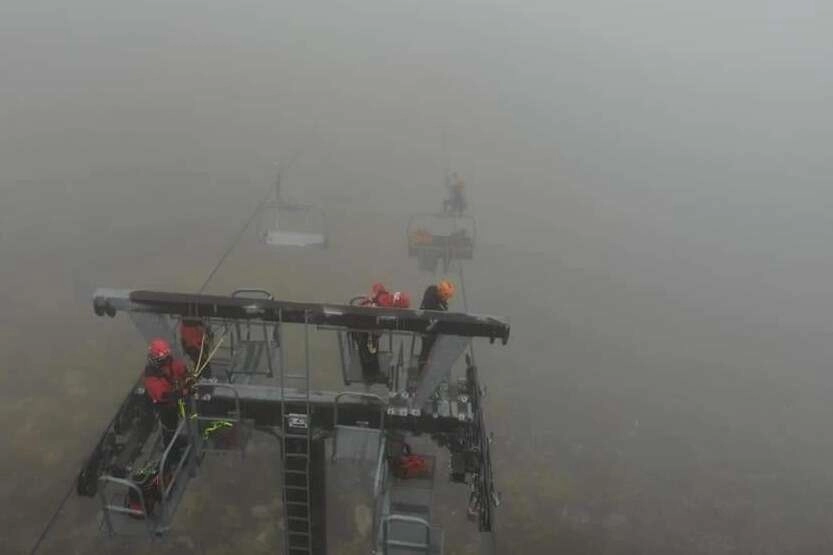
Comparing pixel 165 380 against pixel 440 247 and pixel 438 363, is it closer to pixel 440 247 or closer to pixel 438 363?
pixel 438 363

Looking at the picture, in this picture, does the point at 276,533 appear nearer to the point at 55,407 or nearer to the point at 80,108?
the point at 55,407

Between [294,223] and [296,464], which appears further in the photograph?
[294,223]

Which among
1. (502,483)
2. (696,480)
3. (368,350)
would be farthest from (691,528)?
(368,350)

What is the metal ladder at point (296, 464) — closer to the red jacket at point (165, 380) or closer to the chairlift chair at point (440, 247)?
the red jacket at point (165, 380)

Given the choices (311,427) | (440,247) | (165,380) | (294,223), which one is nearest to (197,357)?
(165,380)

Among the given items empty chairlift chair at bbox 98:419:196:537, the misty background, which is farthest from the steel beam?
the misty background

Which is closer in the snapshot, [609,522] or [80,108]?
[609,522]

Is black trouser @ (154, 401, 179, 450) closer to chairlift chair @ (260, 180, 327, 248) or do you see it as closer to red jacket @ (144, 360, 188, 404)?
red jacket @ (144, 360, 188, 404)
